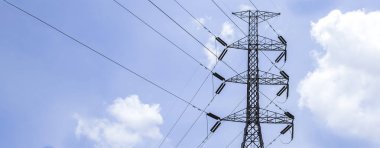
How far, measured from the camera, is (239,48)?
40031 millimetres

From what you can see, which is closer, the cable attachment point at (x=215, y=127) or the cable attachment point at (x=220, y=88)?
the cable attachment point at (x=215, y=127)

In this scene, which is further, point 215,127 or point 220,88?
point 220,88

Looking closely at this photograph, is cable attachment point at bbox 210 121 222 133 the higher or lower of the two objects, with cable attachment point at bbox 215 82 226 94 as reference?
lower

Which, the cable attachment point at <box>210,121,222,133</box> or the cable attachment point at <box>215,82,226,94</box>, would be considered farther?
the cable attachment point at <box>215,82,226,94</box>


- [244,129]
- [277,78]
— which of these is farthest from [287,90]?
[244,129]

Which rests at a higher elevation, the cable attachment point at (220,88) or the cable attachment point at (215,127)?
the cable attachment point at (220,88)

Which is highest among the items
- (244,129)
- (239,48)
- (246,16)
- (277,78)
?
(246,16)

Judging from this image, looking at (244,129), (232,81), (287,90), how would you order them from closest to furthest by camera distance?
(244,129) < (232,81) < (287,90)

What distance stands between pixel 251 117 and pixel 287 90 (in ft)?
19.2

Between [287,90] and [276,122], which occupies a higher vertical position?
[287,90]

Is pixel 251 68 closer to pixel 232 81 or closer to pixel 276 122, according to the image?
pixel 232 81

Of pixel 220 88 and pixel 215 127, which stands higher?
pixel 220 88

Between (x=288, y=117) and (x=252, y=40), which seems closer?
(x=288, y=117)

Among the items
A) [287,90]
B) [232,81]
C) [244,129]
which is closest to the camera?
[244,129]
